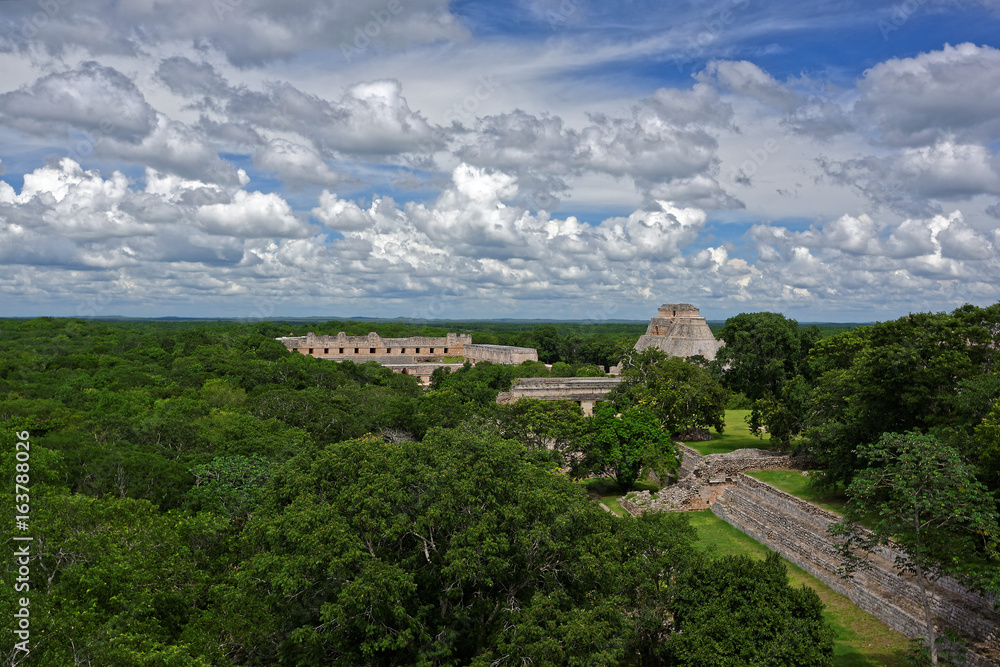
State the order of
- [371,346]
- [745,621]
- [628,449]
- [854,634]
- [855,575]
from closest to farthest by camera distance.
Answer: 1. [745,621]
2. [854,634]
3. [855,575]
4. [628,449]
5. [371,346]

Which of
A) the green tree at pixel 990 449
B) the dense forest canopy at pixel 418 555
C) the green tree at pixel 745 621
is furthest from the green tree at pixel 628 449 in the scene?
the green tree at pixel 745 621

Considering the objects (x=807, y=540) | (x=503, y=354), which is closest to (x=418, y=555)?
(x=807, y=540)

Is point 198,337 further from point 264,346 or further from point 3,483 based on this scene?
point 3,483

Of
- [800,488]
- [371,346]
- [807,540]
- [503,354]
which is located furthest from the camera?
[371,346]

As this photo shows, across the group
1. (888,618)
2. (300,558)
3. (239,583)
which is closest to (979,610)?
(888,618)

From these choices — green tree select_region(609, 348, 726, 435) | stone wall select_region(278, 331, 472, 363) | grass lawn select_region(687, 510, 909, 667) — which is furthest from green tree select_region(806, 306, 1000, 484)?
stone wall select_region(278, 331, 472, 363)

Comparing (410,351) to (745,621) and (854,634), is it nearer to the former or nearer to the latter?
(854,634)
